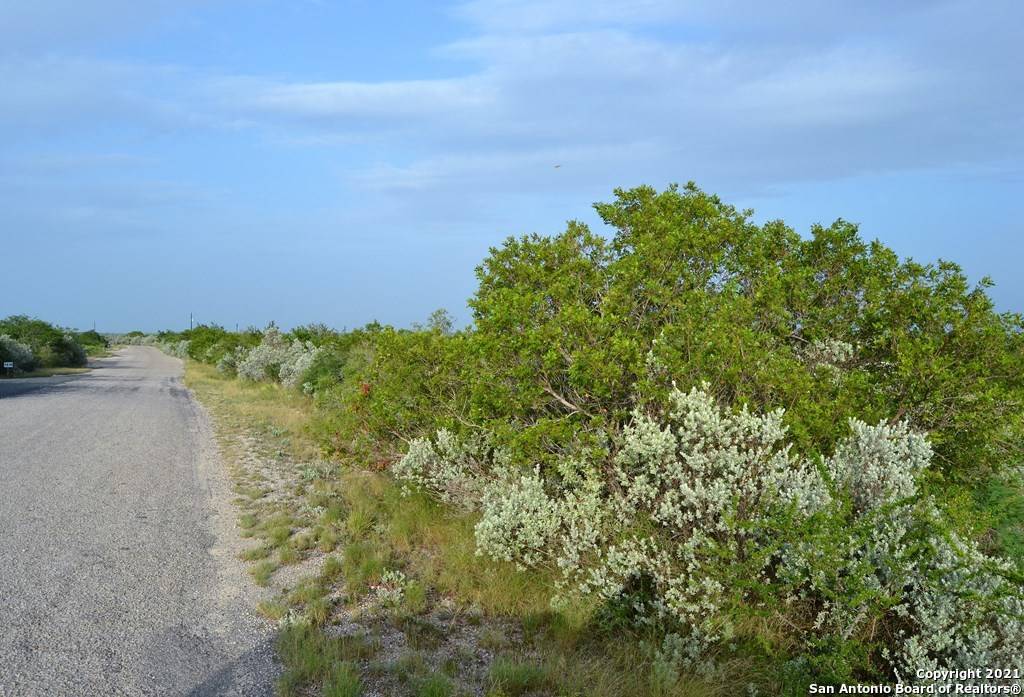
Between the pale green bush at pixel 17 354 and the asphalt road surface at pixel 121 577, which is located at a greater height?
the pale green bush at pixel 17 354

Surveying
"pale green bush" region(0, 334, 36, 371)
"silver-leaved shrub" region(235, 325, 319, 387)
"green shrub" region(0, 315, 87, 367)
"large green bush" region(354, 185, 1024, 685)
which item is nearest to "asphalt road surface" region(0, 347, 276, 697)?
"large green bush" region(354, 185, 1024, 685)

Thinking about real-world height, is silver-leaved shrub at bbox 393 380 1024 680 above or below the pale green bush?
below

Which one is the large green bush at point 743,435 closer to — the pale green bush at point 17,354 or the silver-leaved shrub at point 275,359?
the silver-leaved shrub at point 275,359

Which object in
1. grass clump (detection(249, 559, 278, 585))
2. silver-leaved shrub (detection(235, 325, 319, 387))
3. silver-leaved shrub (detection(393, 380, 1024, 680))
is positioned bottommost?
grass clump (detection(249, 559, 278, 585))

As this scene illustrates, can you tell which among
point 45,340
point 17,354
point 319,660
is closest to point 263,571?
point 319,660

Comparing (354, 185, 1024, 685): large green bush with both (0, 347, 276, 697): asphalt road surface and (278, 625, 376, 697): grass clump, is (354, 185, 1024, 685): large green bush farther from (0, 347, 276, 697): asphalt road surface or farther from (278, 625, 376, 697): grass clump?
(0, 347, 276, 697): asphalt road surface

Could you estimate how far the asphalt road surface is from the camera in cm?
477

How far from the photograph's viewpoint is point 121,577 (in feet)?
21.8

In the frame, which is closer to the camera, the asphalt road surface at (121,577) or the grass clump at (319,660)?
the grass clump at (319,660)

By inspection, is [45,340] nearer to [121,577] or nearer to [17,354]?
[17,354]

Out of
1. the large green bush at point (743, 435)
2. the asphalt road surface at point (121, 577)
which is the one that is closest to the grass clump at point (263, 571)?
the asphalt road surface at point (121, 577)

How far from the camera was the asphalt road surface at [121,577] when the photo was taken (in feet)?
15.6

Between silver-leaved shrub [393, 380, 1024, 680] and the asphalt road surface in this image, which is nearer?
silver-leaved shrub [393, 380, 1024, 680]

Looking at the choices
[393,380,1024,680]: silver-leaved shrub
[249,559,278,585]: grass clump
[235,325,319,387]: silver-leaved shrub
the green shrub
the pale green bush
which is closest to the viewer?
[393,380,1024,680]: silver-leaved shrub
